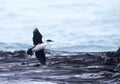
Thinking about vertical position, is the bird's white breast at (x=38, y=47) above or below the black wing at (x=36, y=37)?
below

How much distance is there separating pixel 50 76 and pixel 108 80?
8396 mm

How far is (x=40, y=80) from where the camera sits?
4138cm

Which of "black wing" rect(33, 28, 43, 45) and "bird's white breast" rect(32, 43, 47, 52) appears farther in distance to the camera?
"black wing" rect(33, 28, 43, 45)

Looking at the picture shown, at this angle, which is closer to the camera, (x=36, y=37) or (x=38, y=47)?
(x=38, y=47)

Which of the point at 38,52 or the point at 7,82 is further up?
the point at 38,52

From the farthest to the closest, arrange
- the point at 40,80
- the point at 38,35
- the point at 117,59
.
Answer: the point at 117,59 → the point at 40,80 → the point at 38,35

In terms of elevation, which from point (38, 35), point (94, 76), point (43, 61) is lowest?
point (94, 76)

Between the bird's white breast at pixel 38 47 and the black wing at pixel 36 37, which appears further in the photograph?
the black wing at pixel 36 37

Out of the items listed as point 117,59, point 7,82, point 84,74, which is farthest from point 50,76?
point 117,59

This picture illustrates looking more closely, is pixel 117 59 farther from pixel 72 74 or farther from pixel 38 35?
pixel 38 35

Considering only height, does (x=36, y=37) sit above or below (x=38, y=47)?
above

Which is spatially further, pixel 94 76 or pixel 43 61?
pixel 94 76

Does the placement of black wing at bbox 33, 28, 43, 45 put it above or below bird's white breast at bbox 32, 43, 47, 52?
above

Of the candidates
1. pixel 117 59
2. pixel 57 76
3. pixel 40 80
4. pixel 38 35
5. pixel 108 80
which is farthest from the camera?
pixel 117 59
